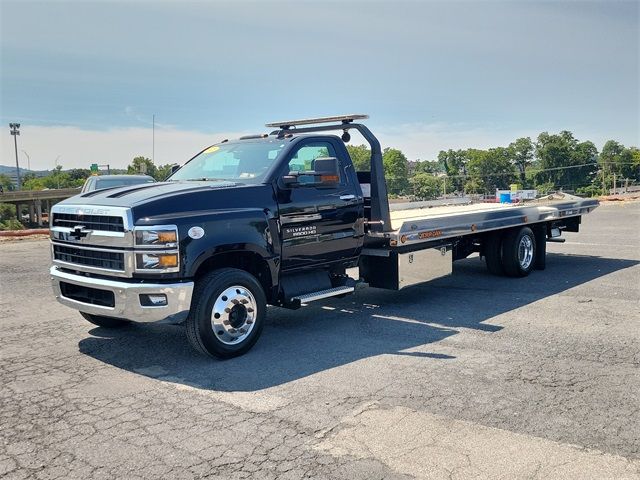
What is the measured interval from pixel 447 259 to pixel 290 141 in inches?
123

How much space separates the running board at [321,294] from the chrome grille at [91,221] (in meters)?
2.04

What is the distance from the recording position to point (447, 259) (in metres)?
8.54

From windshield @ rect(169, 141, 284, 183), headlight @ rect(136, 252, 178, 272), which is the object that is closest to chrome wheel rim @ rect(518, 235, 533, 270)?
windshield @ rect(169, 141, 284, 183)

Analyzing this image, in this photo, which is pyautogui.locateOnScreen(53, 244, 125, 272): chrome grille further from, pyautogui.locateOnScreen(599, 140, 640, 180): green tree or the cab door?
pyautogui.locateOnScreen(599, 140, 640, 180): green tree

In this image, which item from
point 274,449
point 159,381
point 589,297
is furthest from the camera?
point 589,297

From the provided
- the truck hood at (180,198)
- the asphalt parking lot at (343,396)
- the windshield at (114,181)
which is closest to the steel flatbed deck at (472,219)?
the asphalt parking lot at (343,396)

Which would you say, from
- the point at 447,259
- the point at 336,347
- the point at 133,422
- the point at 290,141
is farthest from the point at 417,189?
the point at 133,422

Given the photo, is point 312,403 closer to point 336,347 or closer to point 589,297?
point 336,347

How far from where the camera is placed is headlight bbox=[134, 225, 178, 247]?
529cm

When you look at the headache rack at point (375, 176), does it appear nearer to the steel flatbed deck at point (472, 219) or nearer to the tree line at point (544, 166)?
the steel flatbed deck at point (472, 219)

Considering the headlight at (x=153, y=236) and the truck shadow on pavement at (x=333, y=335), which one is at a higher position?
the headlight at (x=153, y=236)

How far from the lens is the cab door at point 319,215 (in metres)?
6.45

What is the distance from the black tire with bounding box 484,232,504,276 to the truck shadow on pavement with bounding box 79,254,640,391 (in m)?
0.36

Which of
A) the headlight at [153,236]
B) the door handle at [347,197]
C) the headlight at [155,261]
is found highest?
the door handle at [347,197]
